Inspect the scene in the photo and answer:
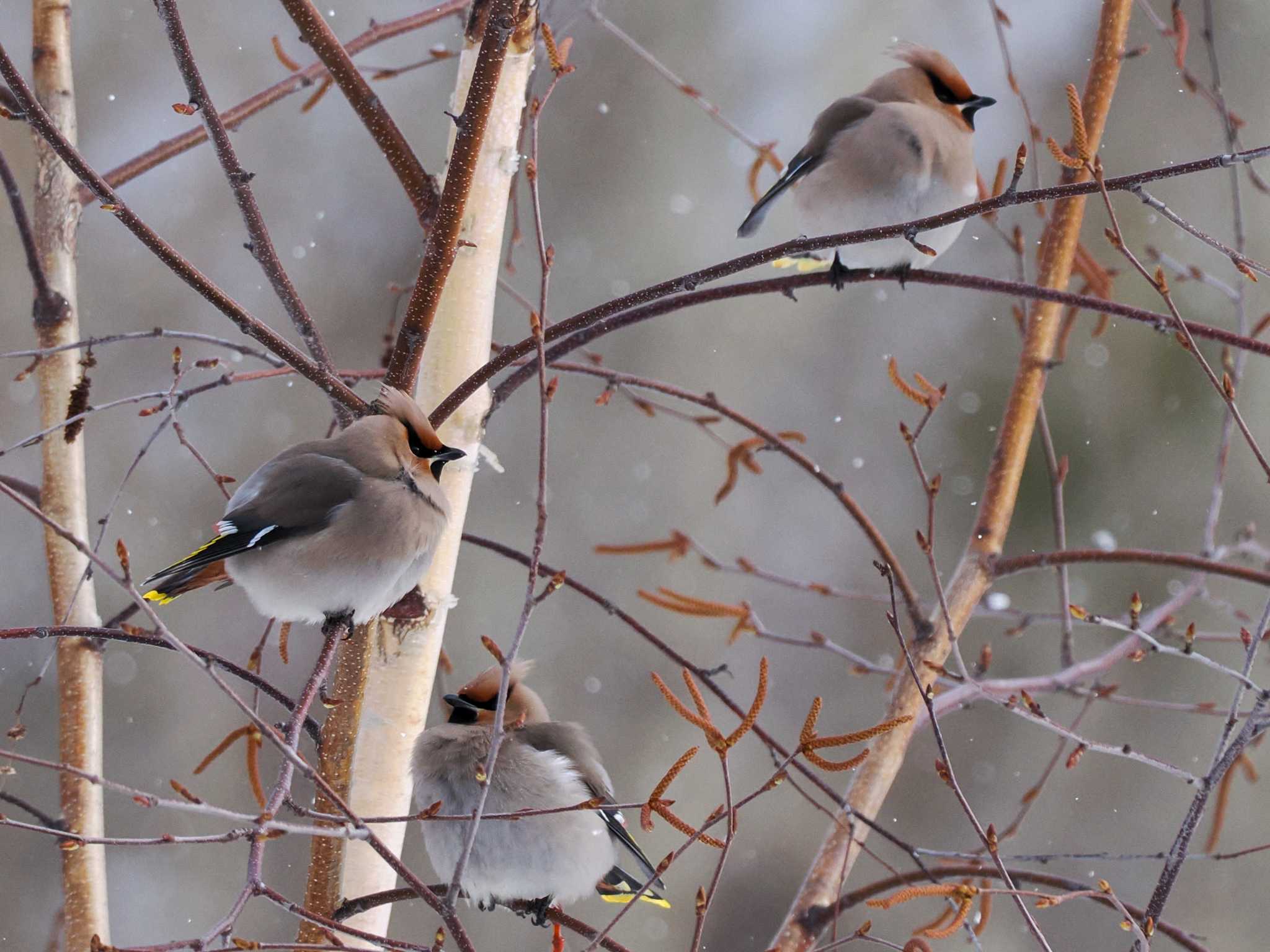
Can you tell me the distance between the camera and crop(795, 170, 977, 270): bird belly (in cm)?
246

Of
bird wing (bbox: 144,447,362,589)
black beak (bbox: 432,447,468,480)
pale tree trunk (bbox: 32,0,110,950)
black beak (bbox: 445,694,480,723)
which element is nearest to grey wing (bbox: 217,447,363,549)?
bird wing (bbox: 144,447,362,589)

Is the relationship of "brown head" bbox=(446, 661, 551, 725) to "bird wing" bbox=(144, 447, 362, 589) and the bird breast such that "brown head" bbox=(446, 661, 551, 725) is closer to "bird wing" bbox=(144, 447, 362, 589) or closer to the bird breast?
the bird breast

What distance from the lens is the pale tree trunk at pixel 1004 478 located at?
224 cm

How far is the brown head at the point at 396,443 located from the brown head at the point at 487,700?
20.1 inches

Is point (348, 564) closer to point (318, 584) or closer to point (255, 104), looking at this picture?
point (318, 584)

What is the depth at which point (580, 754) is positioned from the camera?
2.31m

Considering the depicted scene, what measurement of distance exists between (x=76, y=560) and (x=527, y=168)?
124 cm

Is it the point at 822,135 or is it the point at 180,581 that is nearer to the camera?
the point at 180,581

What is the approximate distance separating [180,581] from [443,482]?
1.53 ft

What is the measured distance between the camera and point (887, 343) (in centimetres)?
731

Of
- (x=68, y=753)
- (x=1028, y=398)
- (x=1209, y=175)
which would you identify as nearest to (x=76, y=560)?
(x=68, y=753)

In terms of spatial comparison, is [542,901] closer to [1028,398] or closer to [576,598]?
[1028,398]

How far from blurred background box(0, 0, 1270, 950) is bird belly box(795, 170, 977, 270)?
3627mm

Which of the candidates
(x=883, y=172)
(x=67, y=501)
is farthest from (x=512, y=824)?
(x=883, y=172)
